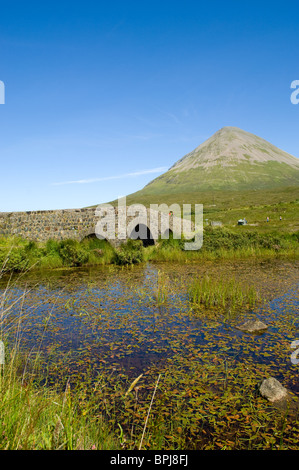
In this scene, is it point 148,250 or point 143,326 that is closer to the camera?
point 143,326

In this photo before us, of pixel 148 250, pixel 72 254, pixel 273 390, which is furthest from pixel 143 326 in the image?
pixel 148 250

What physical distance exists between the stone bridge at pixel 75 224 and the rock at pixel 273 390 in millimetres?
16386

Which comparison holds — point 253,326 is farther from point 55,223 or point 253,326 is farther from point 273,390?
point 55,223

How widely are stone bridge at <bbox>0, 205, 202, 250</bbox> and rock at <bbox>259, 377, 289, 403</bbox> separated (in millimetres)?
16386

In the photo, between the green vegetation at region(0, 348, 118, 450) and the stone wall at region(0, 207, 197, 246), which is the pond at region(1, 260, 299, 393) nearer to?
the green vegetation at region(0, 348, 118, 450)

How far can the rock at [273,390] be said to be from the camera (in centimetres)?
525

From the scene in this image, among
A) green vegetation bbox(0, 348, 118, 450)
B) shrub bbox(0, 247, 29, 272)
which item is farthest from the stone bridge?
green vegetation bbox(0, 348, 118, 450)

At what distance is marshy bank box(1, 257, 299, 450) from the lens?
427 cm

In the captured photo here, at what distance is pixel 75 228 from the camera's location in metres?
21.2

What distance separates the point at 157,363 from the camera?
21.7 ft

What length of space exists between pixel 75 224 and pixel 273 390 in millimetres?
17660

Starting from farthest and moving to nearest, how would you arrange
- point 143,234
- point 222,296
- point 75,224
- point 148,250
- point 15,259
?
point 143,234
point 148,250
point 75,224
point 15,259
point 222,296

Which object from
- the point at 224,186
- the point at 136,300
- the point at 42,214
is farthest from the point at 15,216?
the point at 224,186
